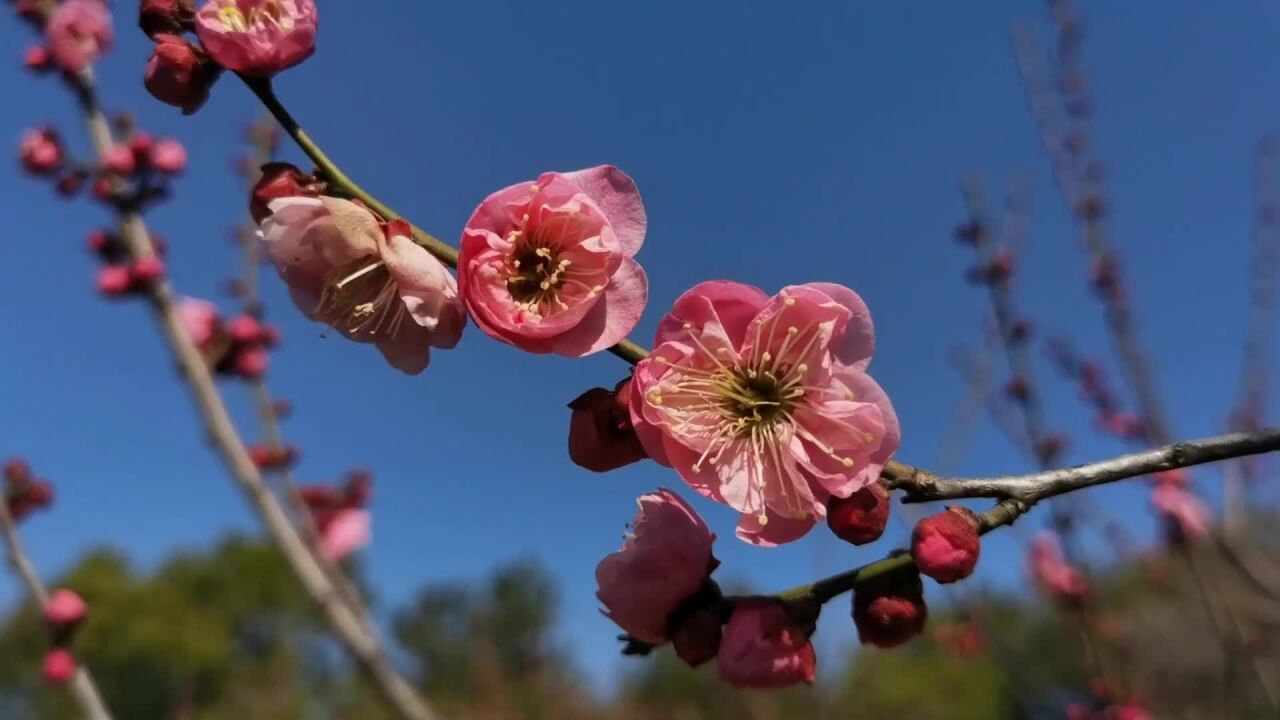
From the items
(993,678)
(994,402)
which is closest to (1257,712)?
(994,402)

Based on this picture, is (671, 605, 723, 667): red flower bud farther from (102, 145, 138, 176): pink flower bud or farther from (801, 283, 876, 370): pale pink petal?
(102, 145, 138, 176): pink flower bud

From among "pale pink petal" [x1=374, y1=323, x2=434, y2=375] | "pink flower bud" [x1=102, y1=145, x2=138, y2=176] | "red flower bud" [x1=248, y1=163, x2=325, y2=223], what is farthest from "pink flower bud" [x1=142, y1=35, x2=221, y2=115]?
"pink flower bud" [x1=102, y1=145, x2=138, y2=176]

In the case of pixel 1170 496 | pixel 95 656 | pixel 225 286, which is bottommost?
pixel 1170 496

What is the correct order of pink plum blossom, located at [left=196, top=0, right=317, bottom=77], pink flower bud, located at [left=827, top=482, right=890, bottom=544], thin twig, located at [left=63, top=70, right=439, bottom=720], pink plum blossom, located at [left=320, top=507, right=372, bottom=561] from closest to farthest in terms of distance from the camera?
pink flower bud, located at [left=827, top=482, right=890, bottom=544], pink plum blossom, located at [left=196, top=0, right=317, bottom=77], thin twig, located at [left=63, top=70, right=439, bottom=720], pink plum blossom, located at [left=320, top=507, right=372, bottom=561]

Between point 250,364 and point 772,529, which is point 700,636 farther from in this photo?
point 250,364

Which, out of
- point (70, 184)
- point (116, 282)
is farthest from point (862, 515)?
point (70, 184)

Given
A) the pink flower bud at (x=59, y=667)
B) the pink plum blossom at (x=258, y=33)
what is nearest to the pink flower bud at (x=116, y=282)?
the pink flower bud at (x=59, y=667)

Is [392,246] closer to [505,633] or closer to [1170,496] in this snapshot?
[1170,496]
